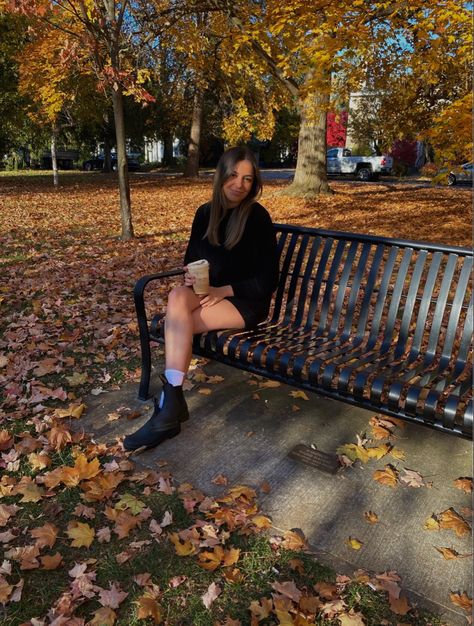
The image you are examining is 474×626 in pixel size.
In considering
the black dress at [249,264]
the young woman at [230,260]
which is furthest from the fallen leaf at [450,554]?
Answer: the black dress at [249,264]

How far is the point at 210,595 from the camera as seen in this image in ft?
6.76

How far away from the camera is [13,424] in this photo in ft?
10.7

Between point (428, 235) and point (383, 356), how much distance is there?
7173 millimetres

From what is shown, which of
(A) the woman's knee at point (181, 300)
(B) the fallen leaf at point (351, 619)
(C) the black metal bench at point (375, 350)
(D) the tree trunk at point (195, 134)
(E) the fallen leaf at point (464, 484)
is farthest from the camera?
(D) the tree trunk at point (195, 134)

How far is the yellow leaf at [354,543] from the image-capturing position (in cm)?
229

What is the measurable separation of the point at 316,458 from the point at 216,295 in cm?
114

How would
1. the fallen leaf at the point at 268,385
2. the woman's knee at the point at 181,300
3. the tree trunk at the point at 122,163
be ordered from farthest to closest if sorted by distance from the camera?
1. the tree trunk at the point at 122,163
2. the fallen leaf at the point at 268,385
3. the woman's knee at the point at 181,300

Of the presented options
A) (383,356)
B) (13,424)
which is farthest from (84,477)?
(383,356)

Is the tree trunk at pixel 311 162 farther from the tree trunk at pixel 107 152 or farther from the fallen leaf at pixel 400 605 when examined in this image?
the tree trunk at pixel 107 152

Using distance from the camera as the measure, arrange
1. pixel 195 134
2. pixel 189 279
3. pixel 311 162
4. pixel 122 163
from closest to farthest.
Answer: pixel 189 279, pixel 122 163, pixel 311 162, pixel 195 134

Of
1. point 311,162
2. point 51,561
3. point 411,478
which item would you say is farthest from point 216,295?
point 311,162

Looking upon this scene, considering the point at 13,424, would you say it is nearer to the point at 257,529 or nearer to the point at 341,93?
the point at 257,529

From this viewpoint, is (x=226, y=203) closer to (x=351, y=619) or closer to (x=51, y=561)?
(x=51, y=561)

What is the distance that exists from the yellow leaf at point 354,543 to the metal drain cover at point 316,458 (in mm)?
493
